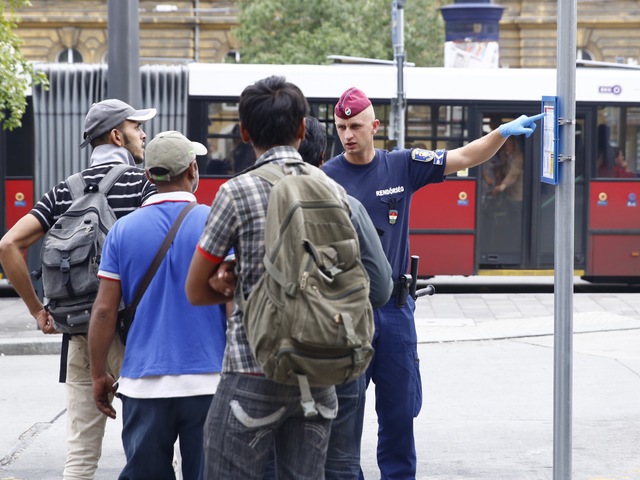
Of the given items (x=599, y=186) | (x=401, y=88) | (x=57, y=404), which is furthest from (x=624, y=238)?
(x=57, y=404)

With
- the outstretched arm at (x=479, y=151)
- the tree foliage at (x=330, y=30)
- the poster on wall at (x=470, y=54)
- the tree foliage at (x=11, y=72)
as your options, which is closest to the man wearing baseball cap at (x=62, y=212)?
the outstretched arm at (x=479, y=151)

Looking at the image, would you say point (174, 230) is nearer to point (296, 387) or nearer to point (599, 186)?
point (296, 387)

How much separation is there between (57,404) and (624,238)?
9.14 meters

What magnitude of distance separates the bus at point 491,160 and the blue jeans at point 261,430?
38.0 ft

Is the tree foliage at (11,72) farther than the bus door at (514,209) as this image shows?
No

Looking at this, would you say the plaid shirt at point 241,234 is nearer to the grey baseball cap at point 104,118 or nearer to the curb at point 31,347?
the grey baseball cap at point 104,118

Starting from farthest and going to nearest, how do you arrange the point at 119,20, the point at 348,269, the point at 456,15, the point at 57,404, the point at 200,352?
the point at 456,15
the point at 119,20
the point at 57,404
the point at 200,352
the point at 348,269

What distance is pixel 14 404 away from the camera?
8.16 meters

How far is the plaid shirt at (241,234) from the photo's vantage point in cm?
338

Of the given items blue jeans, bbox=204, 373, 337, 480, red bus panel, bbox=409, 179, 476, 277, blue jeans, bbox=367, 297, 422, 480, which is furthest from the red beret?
red bus panel, bbox=409, 179, 476, 277

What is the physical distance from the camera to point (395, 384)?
16.6 ft

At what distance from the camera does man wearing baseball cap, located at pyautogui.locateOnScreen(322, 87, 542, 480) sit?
5.03 meters

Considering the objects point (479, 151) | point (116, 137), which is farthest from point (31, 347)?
point (479, 151)

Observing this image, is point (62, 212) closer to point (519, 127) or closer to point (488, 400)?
point (519, 127)
